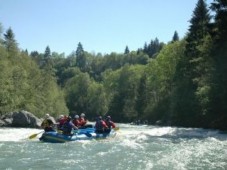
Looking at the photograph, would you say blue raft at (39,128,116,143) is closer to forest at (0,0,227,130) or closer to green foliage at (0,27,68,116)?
forest at (0,0,227,130)

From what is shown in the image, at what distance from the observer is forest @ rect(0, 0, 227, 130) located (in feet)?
125

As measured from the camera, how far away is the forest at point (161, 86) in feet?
125

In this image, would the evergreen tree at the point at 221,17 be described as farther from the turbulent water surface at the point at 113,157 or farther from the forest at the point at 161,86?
the turbulent water surface at the point at 113,157

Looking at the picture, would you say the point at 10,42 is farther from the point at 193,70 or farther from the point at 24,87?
the point at 193,70

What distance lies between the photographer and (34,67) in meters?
61.7

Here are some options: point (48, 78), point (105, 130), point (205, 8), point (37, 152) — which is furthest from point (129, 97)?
point (37, 152)

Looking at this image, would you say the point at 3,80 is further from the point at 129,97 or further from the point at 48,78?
the point at 129,97

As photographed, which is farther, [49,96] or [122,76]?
[122,76]

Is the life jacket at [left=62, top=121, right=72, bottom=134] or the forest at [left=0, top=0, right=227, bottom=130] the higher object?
the forest at [left=0, top=0, right=227, bottom=130]

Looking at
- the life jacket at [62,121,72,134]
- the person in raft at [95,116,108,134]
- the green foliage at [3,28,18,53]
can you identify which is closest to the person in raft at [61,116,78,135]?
the life jacket at [62,121,72,134]

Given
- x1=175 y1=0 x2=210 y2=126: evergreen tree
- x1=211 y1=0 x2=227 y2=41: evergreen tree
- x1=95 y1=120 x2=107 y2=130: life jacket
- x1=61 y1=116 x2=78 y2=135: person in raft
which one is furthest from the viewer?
x1=175 y1=0 x2=210 y2=126: evergreen tree

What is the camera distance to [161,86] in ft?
226

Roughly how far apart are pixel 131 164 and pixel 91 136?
1124 cm

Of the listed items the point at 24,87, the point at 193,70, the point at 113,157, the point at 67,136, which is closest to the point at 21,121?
the point at 24,87
